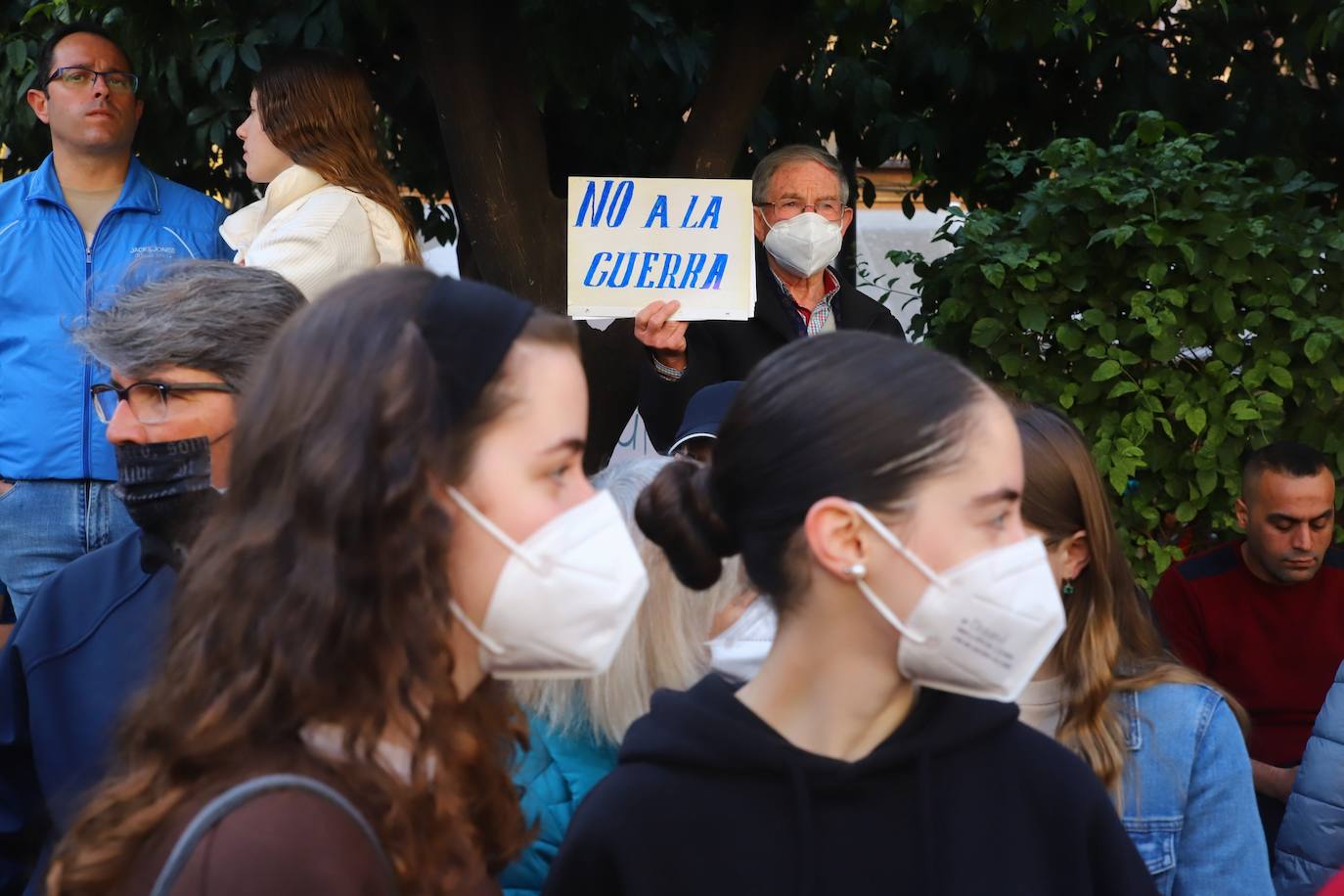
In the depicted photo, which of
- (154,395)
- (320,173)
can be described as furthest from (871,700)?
(320,173)

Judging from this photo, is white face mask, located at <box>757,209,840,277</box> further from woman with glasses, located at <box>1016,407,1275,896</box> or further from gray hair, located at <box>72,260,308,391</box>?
gray hair, located at <box>72,260,308,391</box>

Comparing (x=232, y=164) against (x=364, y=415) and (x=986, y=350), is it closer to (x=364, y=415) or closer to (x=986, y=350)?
(x=986, y=350)

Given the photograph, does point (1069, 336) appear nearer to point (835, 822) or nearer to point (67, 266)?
point (67, 266)

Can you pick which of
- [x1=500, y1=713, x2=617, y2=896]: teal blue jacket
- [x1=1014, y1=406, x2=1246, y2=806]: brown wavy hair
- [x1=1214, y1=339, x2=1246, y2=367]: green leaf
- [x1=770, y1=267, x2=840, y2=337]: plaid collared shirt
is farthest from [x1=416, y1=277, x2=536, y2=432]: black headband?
[x1=1214, y1=339, x2=1246, y2=367]: green leaf

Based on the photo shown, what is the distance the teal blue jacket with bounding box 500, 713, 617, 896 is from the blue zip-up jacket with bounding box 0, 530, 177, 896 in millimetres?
689

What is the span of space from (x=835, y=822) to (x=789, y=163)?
11.6ft

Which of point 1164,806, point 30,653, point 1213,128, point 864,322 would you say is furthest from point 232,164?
point 1164,806

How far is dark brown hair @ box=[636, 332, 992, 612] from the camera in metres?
2.01

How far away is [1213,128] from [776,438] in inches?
210

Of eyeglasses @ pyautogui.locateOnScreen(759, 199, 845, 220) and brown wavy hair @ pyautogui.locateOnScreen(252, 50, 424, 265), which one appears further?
eyeglasses @ pyautogui.locateOnScreen(759, 199, 845, 220)

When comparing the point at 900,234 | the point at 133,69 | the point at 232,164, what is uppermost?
the point at 133,69

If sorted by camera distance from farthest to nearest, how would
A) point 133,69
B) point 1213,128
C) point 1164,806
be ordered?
point 1213,128 < point 133,69 < point 1164,806

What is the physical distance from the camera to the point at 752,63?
5.29 meters

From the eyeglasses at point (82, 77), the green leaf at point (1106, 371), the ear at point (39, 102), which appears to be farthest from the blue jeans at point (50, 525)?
the green leaf at point (1106, 371)
